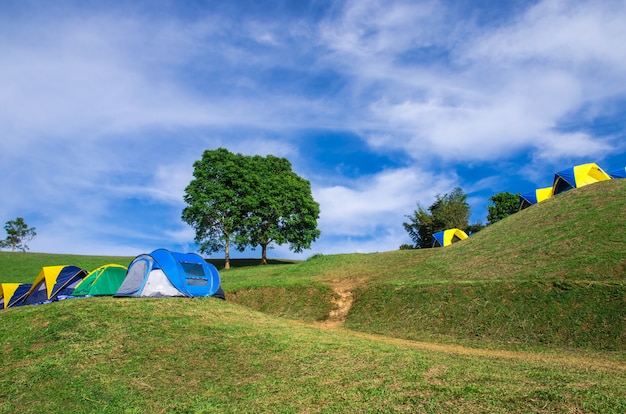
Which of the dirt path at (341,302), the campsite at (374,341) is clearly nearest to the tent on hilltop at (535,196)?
the campsite at (374,341)

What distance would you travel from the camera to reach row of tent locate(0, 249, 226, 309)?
17594 mm

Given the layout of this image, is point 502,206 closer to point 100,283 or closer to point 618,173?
point 618,173

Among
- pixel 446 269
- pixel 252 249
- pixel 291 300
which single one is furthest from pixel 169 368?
pixel 252 249

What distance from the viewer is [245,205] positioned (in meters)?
45.7

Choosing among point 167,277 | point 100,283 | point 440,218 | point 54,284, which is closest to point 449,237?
point 440,218

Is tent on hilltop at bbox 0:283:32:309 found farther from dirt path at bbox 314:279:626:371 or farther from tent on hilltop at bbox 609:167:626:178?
tent on hilltop at bbox 609:167:626:178

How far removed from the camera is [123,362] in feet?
33.8

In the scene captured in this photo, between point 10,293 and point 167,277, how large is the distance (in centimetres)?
1439

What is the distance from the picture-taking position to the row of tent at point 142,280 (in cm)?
1759

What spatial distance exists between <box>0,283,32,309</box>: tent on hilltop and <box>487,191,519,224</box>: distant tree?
55.2 m

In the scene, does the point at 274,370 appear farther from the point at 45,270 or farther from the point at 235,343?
the point at 45,270

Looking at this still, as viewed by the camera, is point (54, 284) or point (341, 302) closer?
point (341, 302)

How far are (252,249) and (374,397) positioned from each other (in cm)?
4228

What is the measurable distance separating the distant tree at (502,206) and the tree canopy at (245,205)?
90.1 feet
